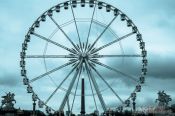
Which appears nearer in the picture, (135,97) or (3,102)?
(135,97)

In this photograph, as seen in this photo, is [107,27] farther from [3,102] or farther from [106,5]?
[3,102]

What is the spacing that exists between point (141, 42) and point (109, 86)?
9.63 m

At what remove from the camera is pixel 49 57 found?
78.4m

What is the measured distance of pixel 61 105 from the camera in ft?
252

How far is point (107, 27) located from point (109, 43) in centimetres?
224

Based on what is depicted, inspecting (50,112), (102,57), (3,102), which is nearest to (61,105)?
(50,112)

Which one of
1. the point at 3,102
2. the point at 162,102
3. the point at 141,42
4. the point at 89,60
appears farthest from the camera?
the point at 162,102

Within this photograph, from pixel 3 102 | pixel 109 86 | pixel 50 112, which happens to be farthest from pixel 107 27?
pixel 3 102

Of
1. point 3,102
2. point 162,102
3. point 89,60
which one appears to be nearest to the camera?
point 89,60

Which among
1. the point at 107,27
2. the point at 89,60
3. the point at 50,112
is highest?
the point at 107,27

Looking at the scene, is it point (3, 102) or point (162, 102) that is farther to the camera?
point (162, 102)

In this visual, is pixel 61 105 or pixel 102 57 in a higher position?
pixel 102 57

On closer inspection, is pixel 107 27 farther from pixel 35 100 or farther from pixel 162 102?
pixel 162 102

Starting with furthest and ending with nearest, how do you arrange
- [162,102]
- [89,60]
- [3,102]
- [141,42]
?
[162,102] → [3,102] → [141,42] → [89,60]
